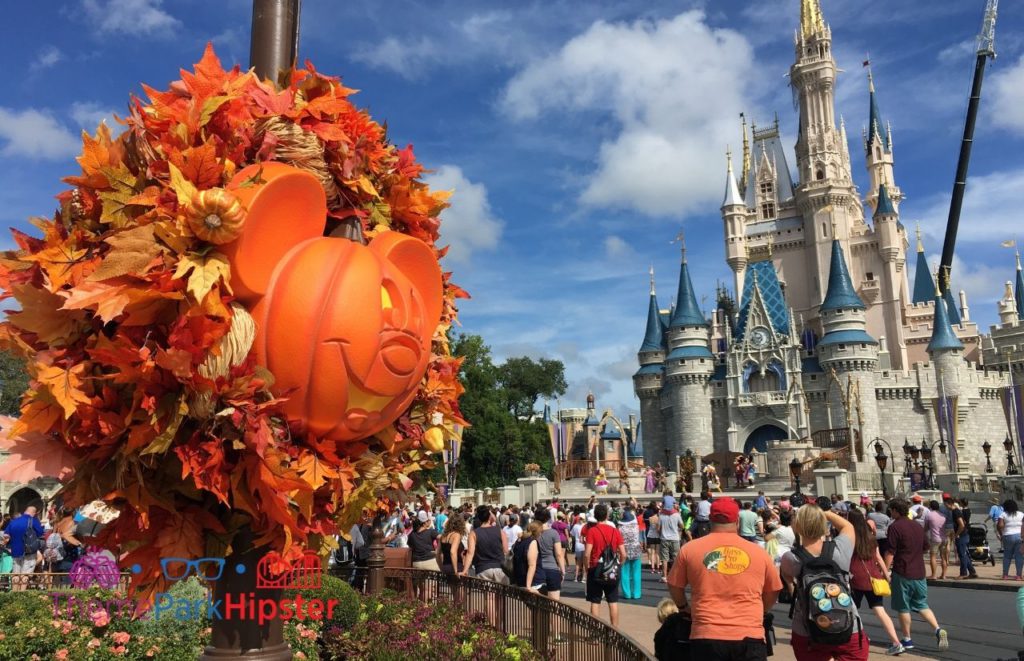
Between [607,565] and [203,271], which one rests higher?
[203,271]

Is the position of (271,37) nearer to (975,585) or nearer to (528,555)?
(528,555)

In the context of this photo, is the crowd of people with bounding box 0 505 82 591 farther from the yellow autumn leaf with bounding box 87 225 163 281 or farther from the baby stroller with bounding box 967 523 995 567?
the baby stroller with bounding box 967 523 995 567

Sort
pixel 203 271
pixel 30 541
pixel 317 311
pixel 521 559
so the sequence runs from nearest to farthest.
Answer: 1. pixel 203 271
2. pixel 317 311
3. pixel 521 559
4. pixel 30 541

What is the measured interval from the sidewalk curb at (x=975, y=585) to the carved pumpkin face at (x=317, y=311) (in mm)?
13447

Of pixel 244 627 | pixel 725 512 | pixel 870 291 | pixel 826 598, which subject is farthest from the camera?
pixel 870 291

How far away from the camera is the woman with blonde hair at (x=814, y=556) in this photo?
15.9ft

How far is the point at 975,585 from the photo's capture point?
43.7ft

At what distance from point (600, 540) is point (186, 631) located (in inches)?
170

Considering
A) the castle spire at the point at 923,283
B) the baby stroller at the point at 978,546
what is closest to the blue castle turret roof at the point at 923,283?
the castle spire at the point at 923,283

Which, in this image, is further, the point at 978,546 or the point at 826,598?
the point at 978,546

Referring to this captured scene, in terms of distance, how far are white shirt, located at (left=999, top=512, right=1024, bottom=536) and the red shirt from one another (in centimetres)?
885

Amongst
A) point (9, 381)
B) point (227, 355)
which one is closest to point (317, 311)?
point (227, 355)

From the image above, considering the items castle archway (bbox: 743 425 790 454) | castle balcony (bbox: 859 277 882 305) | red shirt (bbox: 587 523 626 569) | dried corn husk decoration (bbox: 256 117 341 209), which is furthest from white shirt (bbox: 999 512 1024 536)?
castle balcony (bbox: 859 277 882 305)

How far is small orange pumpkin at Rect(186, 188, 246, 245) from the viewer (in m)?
2.62
